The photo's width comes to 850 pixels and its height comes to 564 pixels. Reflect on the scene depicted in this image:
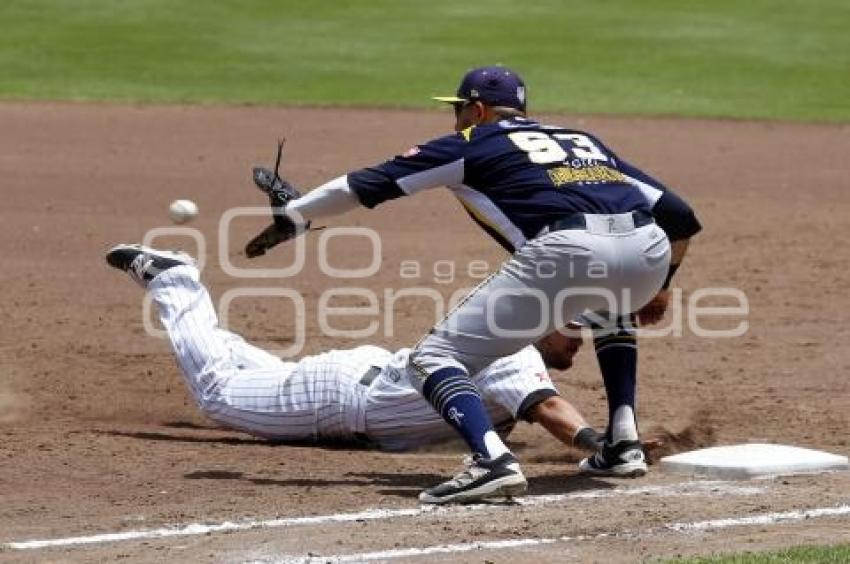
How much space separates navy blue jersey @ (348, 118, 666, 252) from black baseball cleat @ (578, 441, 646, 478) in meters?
0.78

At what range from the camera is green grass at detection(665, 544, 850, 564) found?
476 centimetres

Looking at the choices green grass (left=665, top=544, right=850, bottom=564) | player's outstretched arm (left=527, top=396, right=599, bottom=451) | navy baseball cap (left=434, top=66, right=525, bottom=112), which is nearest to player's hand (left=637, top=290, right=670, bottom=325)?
player's outstretched arm (left=527, top=396, right=599, bottom=451)

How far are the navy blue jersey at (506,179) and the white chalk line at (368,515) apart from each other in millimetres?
881

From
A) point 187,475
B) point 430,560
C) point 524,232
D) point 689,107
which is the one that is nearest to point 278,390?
point 187,475

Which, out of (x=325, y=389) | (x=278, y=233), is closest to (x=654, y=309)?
(x=325, y=389)

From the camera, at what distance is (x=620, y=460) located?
6180 mm

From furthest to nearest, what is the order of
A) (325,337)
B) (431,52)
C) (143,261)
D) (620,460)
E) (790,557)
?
(431,52) < (325,337) < (143,261) < (620,460) < (790,557)

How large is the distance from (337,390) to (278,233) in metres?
0.74

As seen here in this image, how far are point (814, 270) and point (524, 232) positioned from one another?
476cm

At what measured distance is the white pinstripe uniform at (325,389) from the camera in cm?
647

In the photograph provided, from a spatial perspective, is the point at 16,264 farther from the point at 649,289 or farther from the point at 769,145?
the point at 769,145

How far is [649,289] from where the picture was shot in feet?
20.1

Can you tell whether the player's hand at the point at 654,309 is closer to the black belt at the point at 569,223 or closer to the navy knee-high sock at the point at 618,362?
the navy knee-high sock at the point at 618,362

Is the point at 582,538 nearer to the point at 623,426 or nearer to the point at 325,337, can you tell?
the point at 623,426
